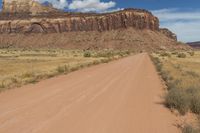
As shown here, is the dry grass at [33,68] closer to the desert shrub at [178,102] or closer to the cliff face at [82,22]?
the desert shrub at [178,102]

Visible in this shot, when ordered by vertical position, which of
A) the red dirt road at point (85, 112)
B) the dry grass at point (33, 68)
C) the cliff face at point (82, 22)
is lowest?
the dry grass at point (33, 68)

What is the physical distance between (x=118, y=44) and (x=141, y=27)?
26.5 m

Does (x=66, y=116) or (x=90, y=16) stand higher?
(x=90, y=16)

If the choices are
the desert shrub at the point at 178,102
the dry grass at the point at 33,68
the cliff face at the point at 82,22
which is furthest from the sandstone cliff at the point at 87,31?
the desert shrub at the point at 178,102

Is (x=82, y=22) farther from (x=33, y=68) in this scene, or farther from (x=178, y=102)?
(x=178, y=102)

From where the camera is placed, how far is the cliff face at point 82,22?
164125 mm

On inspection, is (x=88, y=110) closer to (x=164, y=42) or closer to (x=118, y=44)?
(x=118, y=44)

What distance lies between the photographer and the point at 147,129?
8.99 meters

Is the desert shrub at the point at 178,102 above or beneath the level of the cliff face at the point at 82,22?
beneath

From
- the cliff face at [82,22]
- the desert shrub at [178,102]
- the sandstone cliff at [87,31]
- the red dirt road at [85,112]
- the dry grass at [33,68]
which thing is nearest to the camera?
the red dirt road at [85,112]

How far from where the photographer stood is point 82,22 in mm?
170875

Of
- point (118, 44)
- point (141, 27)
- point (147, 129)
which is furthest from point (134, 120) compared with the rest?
point (141, 27)

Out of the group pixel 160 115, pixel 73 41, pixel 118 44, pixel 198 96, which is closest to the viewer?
pixel 160 115

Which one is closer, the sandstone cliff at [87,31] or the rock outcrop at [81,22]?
the sandstone cliff at [87,31]
